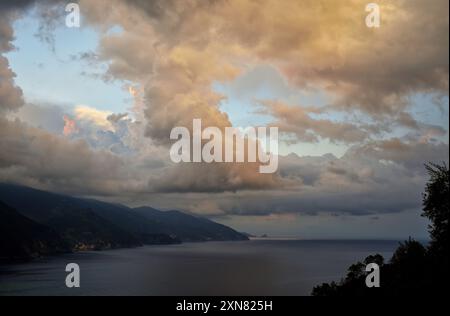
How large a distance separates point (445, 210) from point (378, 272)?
29.1m

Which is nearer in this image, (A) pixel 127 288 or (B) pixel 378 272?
(B) pixel 378 272
